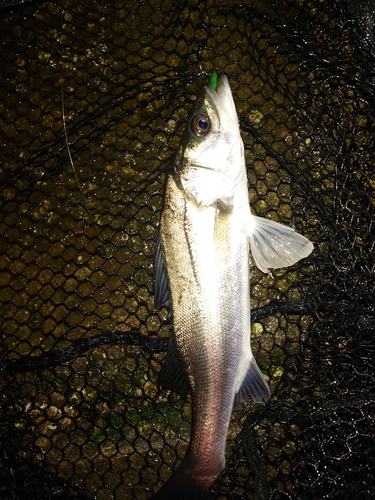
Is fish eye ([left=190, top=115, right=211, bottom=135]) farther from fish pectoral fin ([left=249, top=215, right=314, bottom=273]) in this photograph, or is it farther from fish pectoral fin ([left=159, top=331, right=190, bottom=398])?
fish pectoral fin ([left=159, top=331, right=190, bottom=398])

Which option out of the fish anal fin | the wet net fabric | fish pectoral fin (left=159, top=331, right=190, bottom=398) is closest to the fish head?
the wet net fabric

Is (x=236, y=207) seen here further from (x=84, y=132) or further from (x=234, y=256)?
(x=84, y=132)

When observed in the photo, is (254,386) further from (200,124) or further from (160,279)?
(200,124)

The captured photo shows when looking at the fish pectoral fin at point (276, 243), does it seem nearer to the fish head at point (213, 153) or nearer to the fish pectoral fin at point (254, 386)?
the fish head at point (213, 153)

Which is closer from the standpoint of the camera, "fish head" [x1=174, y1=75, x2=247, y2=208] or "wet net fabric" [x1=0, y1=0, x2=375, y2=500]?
"fish head" [x1=174, y1=75, x2=247, y2=208]

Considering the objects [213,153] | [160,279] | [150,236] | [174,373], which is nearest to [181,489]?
[174,373]

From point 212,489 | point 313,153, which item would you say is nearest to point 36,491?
point 212,489
